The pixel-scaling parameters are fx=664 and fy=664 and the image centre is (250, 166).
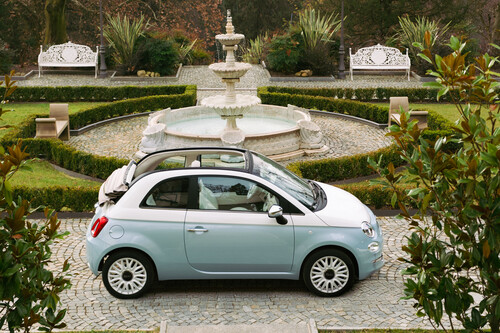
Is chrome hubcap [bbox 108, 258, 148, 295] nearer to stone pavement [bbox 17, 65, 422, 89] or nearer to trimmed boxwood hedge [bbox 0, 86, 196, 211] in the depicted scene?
trimmed boxwood hedge [bbox 0, 86, 196, 211]

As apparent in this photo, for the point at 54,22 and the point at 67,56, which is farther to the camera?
the point at 54,22

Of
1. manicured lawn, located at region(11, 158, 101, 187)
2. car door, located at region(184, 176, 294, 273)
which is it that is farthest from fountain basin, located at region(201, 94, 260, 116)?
car door, located at region(184, 176, 294, 273)

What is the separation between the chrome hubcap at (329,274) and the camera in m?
7.77

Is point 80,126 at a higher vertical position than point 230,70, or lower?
lower

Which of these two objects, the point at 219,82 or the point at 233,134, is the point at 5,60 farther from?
the point at 233,134

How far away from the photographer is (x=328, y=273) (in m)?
7.80

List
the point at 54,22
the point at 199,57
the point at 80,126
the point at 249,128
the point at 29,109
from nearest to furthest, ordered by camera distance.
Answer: the point at 249,128 → the point at 80,126 → the point at 29,109 → the point at 54,22 → the point at 199,57

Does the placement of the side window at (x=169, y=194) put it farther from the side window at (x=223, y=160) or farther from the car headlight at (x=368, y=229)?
the car headlight at (x=368, y=229)

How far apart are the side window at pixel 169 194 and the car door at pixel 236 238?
5.6 inches

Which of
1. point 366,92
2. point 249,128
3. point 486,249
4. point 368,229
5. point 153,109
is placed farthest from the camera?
point 366,92

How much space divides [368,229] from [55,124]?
10.5 meters

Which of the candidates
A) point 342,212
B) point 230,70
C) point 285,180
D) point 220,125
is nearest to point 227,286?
point 285,180

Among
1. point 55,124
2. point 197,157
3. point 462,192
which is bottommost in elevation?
point 55,124

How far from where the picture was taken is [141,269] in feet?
25.7
